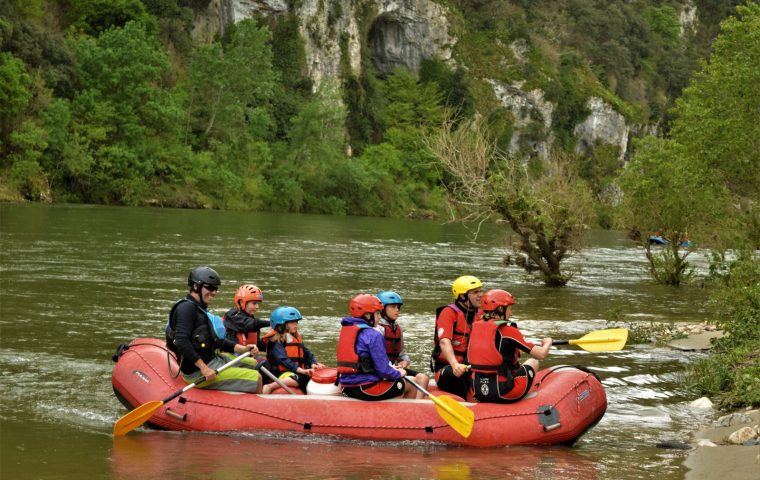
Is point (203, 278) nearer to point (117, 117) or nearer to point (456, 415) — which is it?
point (456, 415)

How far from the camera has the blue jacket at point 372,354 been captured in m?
10.1

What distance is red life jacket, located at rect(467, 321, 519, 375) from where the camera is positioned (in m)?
10.0

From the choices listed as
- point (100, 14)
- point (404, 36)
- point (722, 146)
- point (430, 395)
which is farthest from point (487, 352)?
point (404, 36)

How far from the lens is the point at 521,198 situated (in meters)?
23.2

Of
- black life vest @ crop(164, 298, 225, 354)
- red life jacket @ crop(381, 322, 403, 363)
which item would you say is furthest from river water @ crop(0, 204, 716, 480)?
red life jacket @ crop(381, 322, 403, 363)

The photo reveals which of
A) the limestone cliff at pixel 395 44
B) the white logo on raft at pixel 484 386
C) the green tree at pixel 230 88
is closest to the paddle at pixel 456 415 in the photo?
the white logo on raft at pixel 484 386

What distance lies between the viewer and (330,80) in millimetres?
81062

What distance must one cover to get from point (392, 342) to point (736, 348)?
441cm

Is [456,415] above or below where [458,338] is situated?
below

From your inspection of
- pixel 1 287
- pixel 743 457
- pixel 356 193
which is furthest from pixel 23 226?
pixel 356 193

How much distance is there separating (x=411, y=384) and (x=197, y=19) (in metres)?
67.9

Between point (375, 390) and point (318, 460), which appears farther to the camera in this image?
point (375, 390)

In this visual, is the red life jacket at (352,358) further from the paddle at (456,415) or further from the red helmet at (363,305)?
the paddle at (456,415)

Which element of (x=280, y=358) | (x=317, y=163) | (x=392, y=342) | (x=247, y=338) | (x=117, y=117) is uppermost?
(x=117, y=117)
